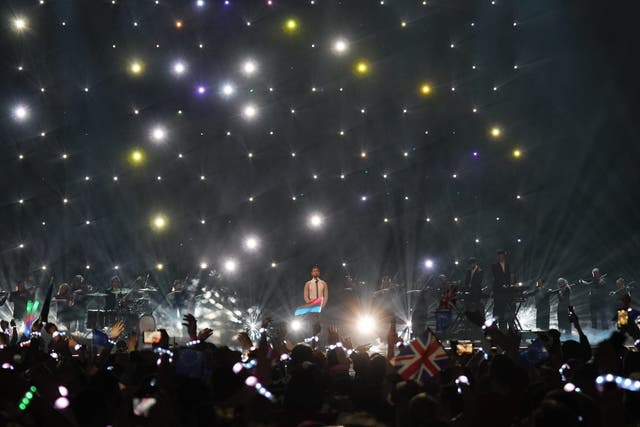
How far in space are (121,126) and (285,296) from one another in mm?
10178

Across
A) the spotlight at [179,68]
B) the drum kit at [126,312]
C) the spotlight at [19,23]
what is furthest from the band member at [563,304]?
the spotlight at [19,23]

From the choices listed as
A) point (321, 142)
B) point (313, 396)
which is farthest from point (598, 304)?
point (313, 396)

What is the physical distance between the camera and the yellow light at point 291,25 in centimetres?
2730

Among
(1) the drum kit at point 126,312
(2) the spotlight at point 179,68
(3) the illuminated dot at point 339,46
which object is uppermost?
(3) the illuminated dot at point 339,46

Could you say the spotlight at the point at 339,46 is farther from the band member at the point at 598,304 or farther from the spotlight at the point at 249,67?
the band member at the point at 598,304

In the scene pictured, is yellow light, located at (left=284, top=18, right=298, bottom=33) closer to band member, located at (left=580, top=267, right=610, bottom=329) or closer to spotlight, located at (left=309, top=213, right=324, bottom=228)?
spotlight, located at (left=309, top=213, right=324, bottom=228)

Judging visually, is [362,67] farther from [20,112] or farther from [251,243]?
[20,112]

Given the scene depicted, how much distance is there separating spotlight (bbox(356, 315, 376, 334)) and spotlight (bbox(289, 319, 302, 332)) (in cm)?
195

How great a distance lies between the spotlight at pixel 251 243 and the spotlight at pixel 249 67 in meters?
6.60

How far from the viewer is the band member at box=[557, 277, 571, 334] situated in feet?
70.3

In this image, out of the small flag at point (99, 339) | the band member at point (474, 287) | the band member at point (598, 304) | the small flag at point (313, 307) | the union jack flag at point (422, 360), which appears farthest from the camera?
the band member at point (598, 304)

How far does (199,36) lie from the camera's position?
2745 cm

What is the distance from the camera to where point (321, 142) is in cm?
2814

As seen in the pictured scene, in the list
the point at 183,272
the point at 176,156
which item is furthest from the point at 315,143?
the point at 183,272
